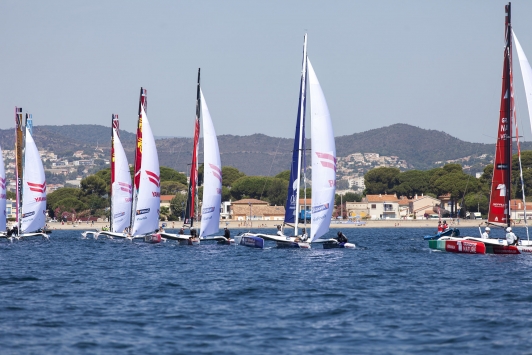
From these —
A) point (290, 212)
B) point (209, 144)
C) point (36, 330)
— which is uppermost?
point (209, 144)

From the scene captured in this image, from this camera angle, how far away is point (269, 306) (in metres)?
25.7

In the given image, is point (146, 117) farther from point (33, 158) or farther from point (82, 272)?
point (82, 272)

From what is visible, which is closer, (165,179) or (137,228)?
(137,228)

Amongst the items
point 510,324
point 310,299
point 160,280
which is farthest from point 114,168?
point 510,324

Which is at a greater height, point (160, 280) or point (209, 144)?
point (209, 144)

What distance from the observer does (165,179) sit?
18450cm

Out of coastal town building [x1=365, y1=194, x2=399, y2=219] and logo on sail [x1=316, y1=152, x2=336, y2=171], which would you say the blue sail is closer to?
logo on sail [x1=316, y1=152, x2=336, y2=171]

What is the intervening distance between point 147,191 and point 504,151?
22237mm

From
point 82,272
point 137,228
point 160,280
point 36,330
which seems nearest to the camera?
point 36,330

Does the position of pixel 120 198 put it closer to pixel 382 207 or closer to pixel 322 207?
pixel 322 207

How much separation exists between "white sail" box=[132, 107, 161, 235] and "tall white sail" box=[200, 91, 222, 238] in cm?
463

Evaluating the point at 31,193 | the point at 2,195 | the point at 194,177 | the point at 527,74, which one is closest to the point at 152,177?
the point at 194,177

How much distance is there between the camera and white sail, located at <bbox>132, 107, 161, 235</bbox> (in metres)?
55.4

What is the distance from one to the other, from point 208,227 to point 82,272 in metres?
16.2
